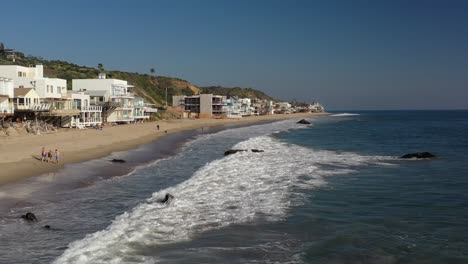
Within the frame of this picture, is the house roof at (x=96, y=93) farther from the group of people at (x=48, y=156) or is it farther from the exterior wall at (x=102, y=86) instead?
the group of people at (x=48, y=156)

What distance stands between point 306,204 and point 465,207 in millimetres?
6777

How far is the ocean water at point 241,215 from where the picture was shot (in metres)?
13.4

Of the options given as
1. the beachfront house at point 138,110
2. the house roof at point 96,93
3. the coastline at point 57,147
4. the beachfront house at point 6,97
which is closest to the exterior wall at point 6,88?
the beachfront house at point 6,97

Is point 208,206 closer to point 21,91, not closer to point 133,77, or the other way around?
point 21,91

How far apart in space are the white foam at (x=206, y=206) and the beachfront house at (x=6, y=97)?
28.4 meters

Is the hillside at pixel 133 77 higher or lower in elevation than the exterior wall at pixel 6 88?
higher

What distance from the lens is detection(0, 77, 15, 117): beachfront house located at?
1944 inches

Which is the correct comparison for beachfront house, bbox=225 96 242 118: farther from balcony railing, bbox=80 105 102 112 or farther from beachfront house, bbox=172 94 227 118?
balcony railing, bbox=80 105 102 112

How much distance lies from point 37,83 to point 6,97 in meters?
9.76

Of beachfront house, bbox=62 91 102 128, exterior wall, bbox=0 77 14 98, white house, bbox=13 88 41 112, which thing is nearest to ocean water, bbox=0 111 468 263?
exterior wall, bbox=0 77 14 98

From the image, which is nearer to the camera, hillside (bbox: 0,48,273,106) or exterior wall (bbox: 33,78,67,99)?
exterior wall (bbox: 33,78,67,99)

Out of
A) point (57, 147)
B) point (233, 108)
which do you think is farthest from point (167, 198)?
point (233, 108)

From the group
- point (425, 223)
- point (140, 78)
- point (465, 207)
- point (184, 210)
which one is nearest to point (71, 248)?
point (184, 210)

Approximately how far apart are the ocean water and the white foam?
0.05 m
